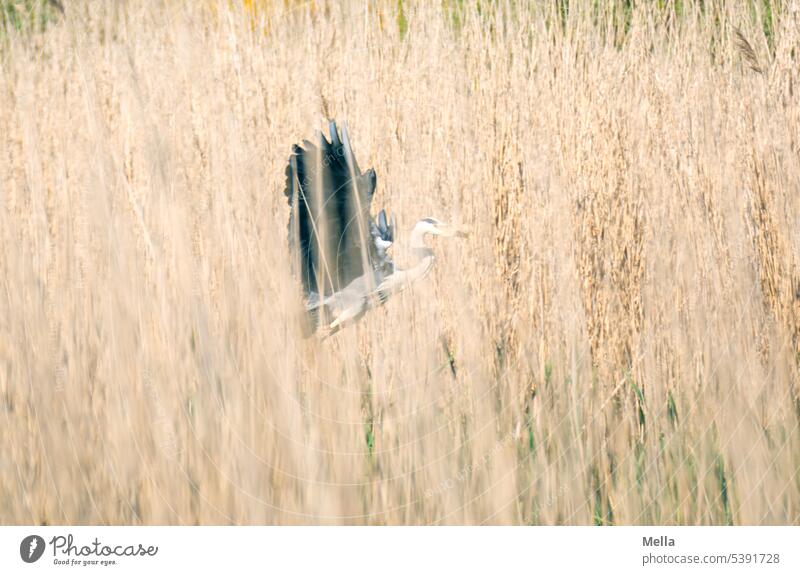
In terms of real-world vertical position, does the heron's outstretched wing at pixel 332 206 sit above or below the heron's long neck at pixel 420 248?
above

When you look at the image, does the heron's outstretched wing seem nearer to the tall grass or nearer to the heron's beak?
the tall grass

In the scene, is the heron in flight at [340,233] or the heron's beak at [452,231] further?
the heron's beak at [452,231]

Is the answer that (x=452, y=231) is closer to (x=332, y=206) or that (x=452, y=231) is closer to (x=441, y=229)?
(x=441, y=229)

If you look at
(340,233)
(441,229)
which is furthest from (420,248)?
(340,233)

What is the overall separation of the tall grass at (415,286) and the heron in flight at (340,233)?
0.05 meters

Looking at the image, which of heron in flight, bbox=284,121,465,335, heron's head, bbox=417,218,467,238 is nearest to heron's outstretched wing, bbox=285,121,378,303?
heron in flight, bbox=284,121,465,335

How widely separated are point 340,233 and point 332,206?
0.09 metres

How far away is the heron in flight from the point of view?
1722 millimetres

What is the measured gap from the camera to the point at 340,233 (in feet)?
5.99

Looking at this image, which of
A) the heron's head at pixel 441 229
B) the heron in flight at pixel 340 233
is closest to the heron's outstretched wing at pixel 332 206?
the heron in flight at pixel 340 233

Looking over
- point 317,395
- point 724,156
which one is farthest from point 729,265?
→ point 317,395

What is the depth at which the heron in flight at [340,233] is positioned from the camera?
1722 mm

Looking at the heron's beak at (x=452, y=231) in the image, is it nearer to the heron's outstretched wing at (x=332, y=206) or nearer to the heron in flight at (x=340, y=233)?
the heron in flight at (x=340, y=233)

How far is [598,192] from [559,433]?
1.91 ft
